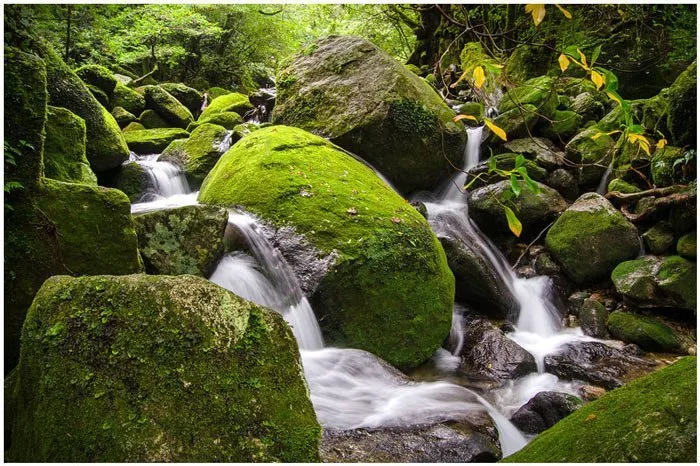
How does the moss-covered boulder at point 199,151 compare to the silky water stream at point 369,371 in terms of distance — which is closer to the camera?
the silky water stream at point 369,371

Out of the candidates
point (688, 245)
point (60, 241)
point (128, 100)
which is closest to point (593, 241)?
point (688, 245)

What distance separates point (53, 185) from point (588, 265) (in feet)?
21.3

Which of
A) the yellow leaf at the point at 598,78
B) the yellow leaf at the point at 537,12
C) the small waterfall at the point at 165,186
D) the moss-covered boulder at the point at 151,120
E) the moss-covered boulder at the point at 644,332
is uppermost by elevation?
the yellow leaf at the point at 537,12

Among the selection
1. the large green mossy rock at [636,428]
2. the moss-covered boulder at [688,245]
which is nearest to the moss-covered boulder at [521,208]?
the moss-covered boulder at [688,245]

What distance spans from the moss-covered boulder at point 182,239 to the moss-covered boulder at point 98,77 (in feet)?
27.4

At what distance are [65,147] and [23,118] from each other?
1744mm

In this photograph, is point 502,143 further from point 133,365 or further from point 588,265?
point 133,365

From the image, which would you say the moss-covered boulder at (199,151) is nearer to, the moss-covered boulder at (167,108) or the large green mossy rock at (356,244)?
the large green mossy rock at (356,244)

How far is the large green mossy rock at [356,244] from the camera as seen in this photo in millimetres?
4508

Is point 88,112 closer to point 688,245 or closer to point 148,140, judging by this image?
point 148,140

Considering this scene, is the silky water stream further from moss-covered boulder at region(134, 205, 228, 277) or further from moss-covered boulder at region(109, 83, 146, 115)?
moss-covered boulder at region(109, 83, 146, 115)

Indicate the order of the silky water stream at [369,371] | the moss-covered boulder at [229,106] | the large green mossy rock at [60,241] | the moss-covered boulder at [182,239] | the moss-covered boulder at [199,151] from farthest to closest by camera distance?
the moss-covered boulder at [229,106] < the moss-covered boulder at [199,151] < the moss-covered boulder at [182,239] < the silky water stream at [369,371] < the large green mossy rock at [60,241]

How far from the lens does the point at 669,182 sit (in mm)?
6695

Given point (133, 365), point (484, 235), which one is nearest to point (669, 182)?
point (484, 235)
